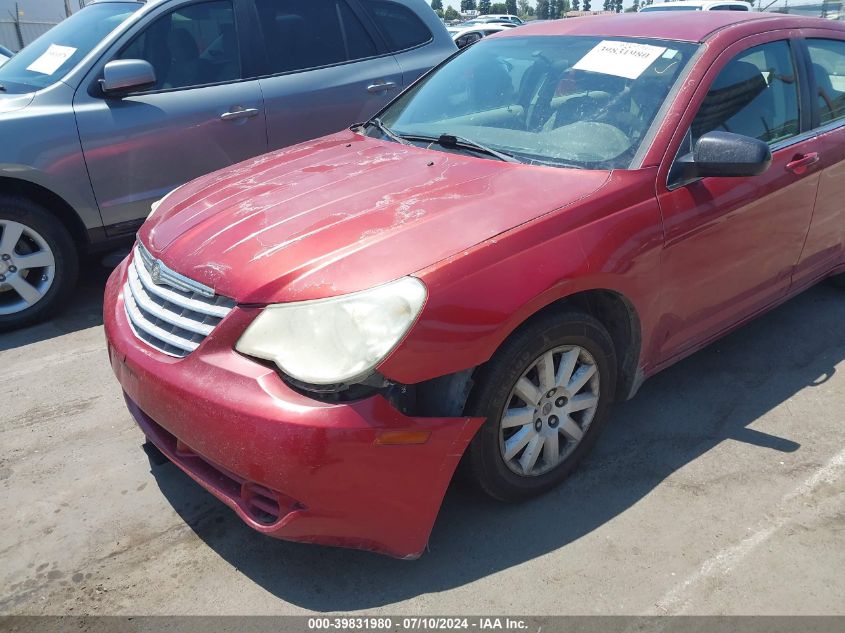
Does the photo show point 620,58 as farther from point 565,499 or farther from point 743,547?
point 743,547

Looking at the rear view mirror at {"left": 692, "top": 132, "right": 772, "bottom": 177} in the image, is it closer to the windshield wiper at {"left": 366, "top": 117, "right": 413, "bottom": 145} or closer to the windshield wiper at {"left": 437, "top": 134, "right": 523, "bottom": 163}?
the windshield wiper at {"left": 437, "top": 134, "right": 523, "bottom": 163}

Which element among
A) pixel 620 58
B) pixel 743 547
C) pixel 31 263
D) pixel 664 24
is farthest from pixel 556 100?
pixel 31 263

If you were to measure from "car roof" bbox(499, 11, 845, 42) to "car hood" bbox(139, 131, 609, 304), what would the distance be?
0.95 m

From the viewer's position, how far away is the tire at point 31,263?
4.24 meters

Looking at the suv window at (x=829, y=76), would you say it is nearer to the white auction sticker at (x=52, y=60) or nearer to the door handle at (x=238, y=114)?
the door handle at (x=238, y=114)

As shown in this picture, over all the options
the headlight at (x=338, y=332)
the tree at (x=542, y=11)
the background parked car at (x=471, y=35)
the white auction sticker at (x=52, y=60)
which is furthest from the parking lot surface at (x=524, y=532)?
the tree at (x=542, y=11)

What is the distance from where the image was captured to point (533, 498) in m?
2.70

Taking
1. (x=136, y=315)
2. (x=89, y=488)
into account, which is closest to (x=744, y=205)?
(x=136, y=315)

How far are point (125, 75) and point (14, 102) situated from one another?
0.66 meters

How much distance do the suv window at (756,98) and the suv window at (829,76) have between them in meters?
0.26

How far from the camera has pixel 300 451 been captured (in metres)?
2.03

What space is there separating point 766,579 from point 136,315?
92.1 inches

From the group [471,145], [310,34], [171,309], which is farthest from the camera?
[310,34]

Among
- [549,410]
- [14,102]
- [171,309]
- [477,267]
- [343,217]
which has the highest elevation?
[14,102]
